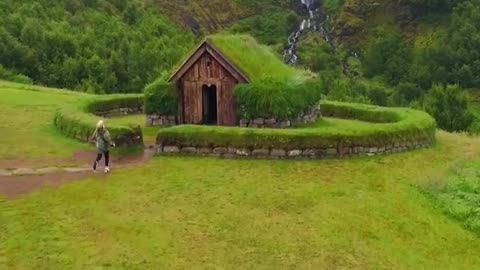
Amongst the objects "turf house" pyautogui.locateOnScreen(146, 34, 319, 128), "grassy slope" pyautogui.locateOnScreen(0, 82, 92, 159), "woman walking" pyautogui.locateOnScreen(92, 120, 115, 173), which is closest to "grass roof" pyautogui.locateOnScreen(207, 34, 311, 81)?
"turf house" pyautogui.locateOnScreen(146, 34, 319, 128)

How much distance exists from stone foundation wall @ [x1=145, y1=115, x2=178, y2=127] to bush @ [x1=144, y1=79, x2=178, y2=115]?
0.66 feet

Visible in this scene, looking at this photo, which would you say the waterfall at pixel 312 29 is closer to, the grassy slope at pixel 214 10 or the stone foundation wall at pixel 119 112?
the grassy slope at pixel 214 10

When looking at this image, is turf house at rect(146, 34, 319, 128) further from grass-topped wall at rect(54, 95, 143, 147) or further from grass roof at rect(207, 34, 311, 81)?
grass-topped wall at rect(54, 95, 143, 147)

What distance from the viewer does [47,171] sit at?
21.8m

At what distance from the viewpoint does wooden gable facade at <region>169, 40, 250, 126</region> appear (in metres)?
27.3

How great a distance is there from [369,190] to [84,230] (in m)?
8.63

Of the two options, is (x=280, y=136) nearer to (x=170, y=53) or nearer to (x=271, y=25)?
(x=170, y=53)

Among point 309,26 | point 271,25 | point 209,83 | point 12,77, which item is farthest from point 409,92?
point 209,83

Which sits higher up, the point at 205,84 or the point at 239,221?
the point at 205,84

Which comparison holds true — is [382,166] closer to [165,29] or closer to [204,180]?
[204,180]

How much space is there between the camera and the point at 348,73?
101 meters

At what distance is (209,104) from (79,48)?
43.6m

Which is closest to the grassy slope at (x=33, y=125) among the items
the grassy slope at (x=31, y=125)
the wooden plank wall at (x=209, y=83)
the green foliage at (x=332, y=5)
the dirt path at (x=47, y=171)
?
the grassy slope at (x=31, y=125)

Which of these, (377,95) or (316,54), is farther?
(316,54)
